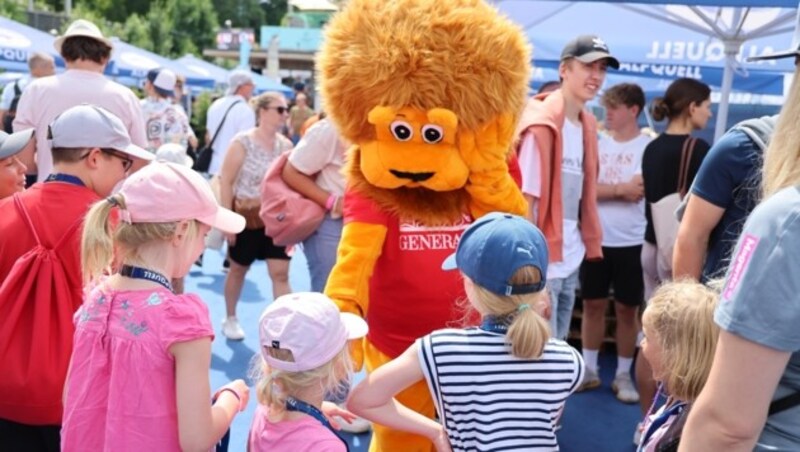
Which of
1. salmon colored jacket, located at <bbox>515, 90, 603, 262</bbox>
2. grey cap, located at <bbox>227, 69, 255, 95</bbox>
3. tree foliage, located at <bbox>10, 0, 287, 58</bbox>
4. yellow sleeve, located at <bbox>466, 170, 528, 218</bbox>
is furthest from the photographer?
tree foliage, located at <bbox>10, 0, 287, 58</bbox>

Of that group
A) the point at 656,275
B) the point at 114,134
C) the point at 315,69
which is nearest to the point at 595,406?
the point at 656,275

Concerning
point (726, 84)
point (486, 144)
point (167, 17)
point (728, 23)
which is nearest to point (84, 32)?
point (486, 144)

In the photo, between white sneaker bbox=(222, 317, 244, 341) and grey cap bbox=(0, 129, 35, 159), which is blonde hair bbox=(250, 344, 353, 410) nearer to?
→ grey cap bbox=(0, 129, 35, 159)

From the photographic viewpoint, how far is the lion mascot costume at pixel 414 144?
2492mm

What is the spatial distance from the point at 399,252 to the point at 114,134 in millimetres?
1017

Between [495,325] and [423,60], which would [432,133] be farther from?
[495,325]

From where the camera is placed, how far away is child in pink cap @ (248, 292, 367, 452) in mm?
1881

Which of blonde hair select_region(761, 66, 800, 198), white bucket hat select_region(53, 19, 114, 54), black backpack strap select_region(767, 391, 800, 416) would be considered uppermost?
white bucket hat select_region(53, 19, 114, 54)

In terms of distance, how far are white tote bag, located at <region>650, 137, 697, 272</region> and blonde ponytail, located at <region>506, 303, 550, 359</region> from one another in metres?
2.17

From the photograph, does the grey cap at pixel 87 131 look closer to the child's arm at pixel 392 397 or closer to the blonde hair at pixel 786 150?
the child's arm at pixel 392 397

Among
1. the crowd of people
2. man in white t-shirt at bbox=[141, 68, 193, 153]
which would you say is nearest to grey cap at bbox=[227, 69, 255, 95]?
man in white t-shirt at bbox=[141, 68, 193, 153]

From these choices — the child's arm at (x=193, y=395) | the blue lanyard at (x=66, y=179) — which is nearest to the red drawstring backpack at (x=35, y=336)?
the blue lanyard at (x=66, y=179)

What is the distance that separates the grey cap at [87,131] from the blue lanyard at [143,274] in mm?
656

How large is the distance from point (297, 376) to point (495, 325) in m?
0.52
